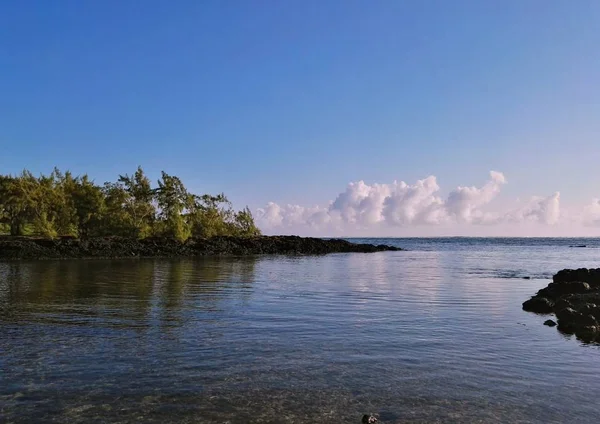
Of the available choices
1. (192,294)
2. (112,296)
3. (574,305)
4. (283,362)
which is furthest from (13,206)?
(574,305)

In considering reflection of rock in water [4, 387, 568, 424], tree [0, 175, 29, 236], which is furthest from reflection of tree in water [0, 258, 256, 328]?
tree [0, 175, 29, 236]

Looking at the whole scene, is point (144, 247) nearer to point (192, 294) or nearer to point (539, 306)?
point (192, 294)

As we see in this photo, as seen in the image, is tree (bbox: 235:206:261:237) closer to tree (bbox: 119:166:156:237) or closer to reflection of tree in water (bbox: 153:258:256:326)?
tree (bbox: 119:166:156:237)

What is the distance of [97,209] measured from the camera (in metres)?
80.6

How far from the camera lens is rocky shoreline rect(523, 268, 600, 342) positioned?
1752 centimetres

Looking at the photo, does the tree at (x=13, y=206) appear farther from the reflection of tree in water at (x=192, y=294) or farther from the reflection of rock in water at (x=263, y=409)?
the reflection of rock in water at (x=263, y=409)

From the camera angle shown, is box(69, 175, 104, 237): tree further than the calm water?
Yes

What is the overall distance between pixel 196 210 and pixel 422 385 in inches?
3510

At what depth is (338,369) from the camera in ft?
39.2

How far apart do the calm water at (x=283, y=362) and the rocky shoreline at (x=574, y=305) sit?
921mm

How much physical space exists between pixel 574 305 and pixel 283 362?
16340mm

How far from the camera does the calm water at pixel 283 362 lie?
30.3 ft

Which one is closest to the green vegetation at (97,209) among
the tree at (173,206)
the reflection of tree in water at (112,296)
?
the tree at (173,206)

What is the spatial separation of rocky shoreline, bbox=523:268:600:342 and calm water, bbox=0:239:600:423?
92cm
